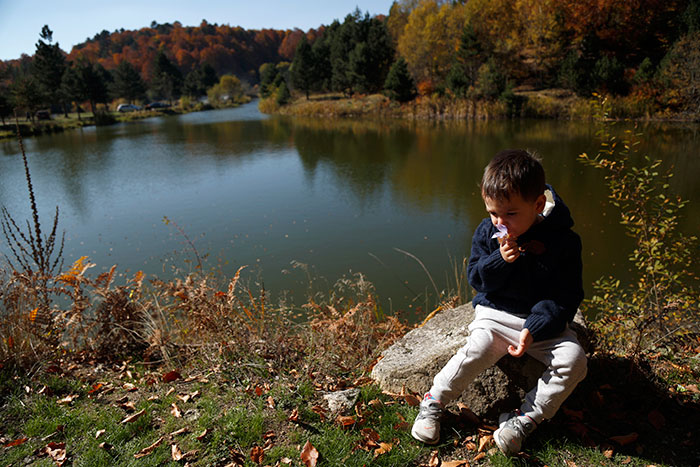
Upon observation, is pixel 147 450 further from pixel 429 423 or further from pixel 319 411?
pixel 429 423

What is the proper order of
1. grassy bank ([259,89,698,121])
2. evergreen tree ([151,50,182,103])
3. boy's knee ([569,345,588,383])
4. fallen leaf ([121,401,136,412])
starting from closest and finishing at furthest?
boy's knee ([569,345,588,383])
fallen leaf ([121,401,136,412])
grassy bank ([259,89,698,121])
evergreen tree ([151,50,182,103])

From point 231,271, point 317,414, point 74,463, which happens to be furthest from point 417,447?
point 231,271

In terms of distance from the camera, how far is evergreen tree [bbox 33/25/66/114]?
42.7 meters

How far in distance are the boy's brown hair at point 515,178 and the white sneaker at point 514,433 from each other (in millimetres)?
1111

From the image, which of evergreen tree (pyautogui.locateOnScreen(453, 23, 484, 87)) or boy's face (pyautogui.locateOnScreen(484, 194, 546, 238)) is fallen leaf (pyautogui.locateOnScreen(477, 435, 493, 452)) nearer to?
boy's face (pyautogui.locateOnScreen(484, 194, 546, 238))

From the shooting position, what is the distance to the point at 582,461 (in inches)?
81.6

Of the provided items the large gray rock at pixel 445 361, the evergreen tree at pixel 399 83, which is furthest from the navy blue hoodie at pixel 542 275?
the evergreen tree at pixel 399 83

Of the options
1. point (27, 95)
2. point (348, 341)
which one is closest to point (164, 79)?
point (27, 95)

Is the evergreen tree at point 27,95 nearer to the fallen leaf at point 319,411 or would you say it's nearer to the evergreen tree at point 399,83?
the evergreen tree at point 399,83

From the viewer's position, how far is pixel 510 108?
27.1m

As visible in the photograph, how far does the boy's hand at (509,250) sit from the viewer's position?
6.79ft

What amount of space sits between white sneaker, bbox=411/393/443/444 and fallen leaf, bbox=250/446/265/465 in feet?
2.65

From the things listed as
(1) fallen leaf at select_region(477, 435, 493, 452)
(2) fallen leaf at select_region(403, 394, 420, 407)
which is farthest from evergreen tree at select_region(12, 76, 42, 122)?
(1) fallen leaf at select_region(477, 435, 493, 452)

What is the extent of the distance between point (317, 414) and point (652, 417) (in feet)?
6.13
